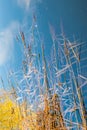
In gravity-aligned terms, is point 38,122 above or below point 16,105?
below

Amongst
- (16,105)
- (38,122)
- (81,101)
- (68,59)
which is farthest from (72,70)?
(16,105)

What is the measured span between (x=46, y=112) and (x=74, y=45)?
486 mm

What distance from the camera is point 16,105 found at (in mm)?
2883

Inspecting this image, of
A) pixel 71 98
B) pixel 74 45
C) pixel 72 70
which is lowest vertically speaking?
pixel 71 98

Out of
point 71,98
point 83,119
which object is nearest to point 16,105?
point 71,98

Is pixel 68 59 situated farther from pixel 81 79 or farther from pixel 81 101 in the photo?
pixel 81 101

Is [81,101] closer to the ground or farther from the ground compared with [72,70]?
closer to the ground

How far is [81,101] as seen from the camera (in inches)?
79.1

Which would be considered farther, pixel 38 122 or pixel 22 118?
pixel 22 118

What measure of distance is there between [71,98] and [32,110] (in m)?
0.43

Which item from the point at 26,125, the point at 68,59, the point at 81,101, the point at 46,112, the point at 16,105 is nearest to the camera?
the point at 81,101

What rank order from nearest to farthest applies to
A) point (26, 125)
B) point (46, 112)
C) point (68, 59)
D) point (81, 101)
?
point (81, 101)
point (68, 59)
point (46, 112)
point (26, 125)

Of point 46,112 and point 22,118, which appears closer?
point 46,112

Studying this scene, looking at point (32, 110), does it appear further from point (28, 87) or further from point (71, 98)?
point (71, 98)
